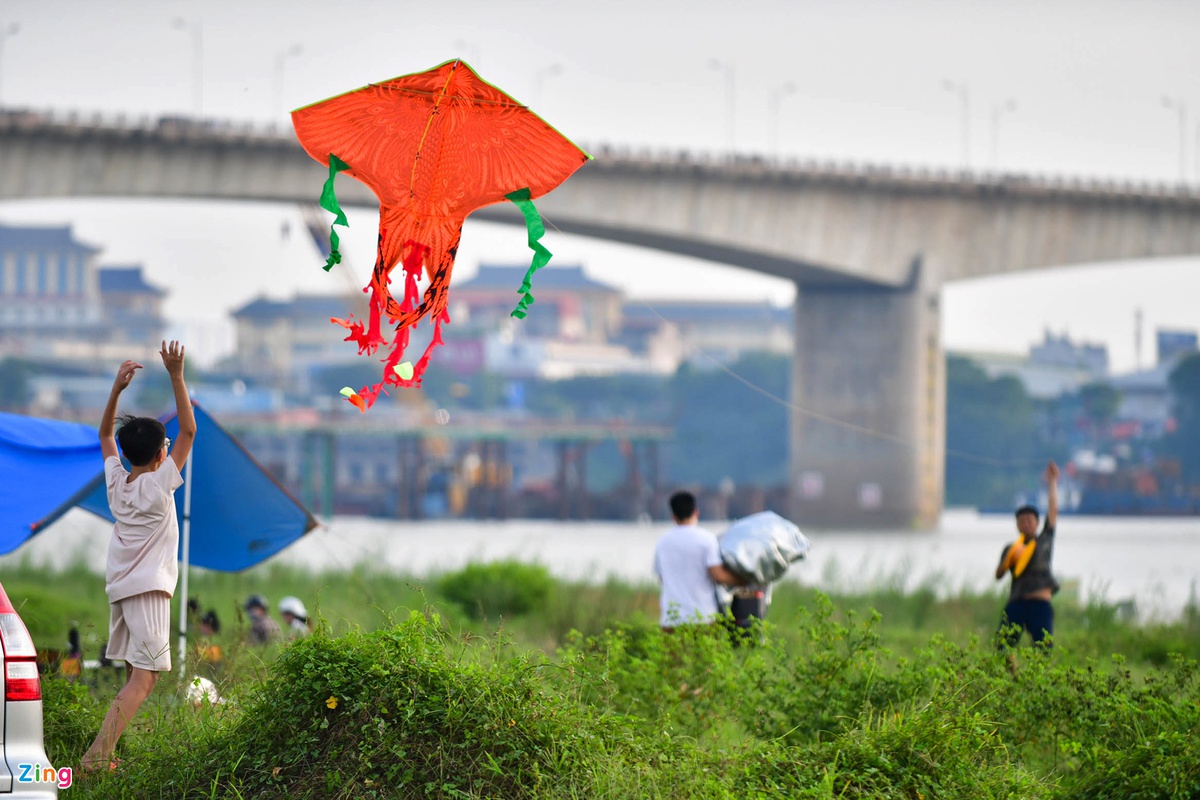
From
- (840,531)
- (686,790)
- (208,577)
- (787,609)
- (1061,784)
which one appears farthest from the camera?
(840,531)

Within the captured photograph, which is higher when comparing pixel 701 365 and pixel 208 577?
pixel 701 365

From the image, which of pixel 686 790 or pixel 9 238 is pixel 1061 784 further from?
pixel 9 238

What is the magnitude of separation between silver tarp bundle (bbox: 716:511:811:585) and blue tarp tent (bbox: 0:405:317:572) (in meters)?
3.05

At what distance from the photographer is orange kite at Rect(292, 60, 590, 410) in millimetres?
6988

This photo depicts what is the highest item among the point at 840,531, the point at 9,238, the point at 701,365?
the point at 9,238

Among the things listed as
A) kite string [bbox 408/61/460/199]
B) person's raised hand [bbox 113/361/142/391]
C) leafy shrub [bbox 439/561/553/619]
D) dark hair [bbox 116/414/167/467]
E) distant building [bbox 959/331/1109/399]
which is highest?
distant building [bbox 959/331/1109/399]

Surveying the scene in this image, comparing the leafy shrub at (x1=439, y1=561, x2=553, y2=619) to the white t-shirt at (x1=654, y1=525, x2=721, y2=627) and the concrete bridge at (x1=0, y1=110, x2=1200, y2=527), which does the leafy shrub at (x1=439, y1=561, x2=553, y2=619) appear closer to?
the white t-shirt at (x1=654, y1=525, x2=721, y2=627)

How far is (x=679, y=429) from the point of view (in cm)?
9362

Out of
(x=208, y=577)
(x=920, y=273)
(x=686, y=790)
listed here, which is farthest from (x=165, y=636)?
(x=920, y=273)

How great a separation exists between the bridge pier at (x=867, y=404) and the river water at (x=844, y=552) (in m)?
0.94

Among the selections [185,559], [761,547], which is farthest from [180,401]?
[761,547]

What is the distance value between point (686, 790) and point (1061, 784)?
1907 millimetres

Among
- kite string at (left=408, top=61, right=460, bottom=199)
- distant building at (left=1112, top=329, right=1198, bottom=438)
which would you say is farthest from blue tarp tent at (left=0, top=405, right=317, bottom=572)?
distant building at (left=1112, top=329, right=1198, bottom=438)

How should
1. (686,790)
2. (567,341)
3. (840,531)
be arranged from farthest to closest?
1. (567,341)
2. (840,531)
3. (686,790)
